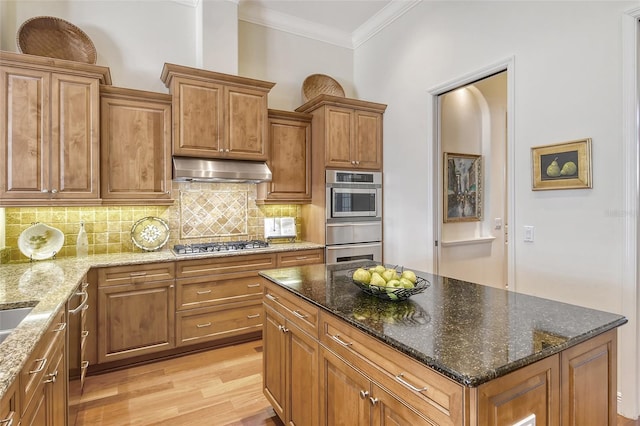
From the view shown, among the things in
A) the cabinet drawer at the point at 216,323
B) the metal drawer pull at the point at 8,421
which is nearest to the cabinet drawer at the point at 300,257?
the cabinet drawer at the point at 216,323

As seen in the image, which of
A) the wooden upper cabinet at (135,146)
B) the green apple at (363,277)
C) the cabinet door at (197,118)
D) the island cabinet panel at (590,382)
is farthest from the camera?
the cabinet door at (197,118)

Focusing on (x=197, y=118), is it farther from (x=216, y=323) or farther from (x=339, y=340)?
(x=339, y=340)

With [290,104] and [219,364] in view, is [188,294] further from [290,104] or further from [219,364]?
[290,104]

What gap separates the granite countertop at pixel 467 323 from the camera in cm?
101

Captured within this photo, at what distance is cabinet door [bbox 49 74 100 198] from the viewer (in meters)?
2.76

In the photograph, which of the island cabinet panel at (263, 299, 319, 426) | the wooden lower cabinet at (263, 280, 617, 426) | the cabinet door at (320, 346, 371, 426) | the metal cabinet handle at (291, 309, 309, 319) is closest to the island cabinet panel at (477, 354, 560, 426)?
the wooden lower cabinet at (263, 280, 617, 426)

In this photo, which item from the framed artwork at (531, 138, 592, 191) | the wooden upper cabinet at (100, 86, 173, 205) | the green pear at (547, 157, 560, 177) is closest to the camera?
the framed artwork at (531, 138, 592, 191)

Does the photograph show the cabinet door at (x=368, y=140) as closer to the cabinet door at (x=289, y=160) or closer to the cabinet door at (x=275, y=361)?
the cabinet door at (x=289, y=160)

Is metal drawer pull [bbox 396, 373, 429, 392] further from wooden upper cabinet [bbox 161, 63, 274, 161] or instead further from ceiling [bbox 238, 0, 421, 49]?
ceiling [bbox 238, 0, 421, 49]

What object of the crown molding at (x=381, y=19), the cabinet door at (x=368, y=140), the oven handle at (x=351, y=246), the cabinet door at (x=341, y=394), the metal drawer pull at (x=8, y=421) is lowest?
the cabinet door at (x=341, y=394)

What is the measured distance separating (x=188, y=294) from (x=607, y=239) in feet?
10.6

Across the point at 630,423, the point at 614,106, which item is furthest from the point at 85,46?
the point at 630,423

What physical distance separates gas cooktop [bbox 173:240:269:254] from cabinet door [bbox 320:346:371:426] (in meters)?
2.04

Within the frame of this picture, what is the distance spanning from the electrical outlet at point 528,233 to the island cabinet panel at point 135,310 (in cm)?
293
